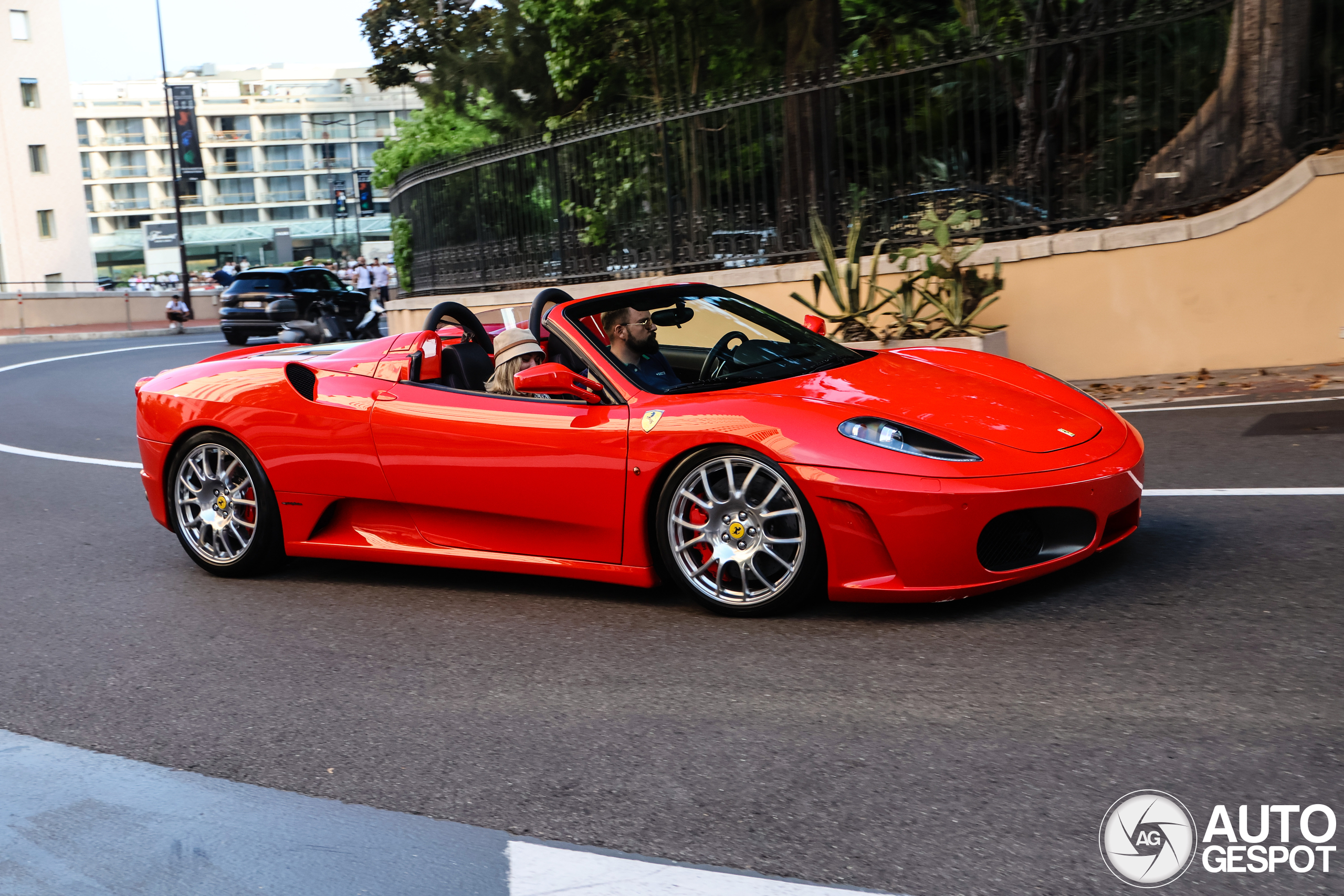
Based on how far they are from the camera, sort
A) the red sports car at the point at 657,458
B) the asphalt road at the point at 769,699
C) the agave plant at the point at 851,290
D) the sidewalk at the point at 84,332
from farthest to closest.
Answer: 1. the sidewalk at the point at 84,332
2. the agave plant at the point at 851,290
3. the red sports car at the point at 657,458
4. the asphalt road at the point at 769,699

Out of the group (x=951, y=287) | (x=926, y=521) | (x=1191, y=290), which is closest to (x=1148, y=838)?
(x=926, y=521)

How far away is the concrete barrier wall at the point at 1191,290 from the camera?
369 inches

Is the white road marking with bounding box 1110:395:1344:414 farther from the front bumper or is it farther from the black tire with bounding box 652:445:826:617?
the black tire with bounding box 652:445:826:617

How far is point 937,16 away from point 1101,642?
17.6m

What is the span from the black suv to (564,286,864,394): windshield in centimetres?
2160

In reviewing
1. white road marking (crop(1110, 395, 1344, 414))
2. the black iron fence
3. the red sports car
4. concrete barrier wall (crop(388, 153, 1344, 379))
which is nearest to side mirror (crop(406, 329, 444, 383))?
the red sports car

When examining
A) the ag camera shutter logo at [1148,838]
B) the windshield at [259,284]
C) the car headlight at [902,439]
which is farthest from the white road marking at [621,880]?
the windshield at [259,284]

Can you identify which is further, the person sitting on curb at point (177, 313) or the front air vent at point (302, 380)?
the person sitting on curb at point (177, 313)

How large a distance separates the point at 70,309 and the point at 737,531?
37036 mm

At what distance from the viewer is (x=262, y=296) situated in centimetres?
2603

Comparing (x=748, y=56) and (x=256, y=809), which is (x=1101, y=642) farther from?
(x=748, y=56)

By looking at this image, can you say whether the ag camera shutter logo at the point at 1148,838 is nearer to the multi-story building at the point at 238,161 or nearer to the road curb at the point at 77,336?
the road curb at the point at 77,336

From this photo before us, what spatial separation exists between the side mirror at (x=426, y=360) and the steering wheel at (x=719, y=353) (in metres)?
1.16

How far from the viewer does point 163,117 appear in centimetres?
11869
